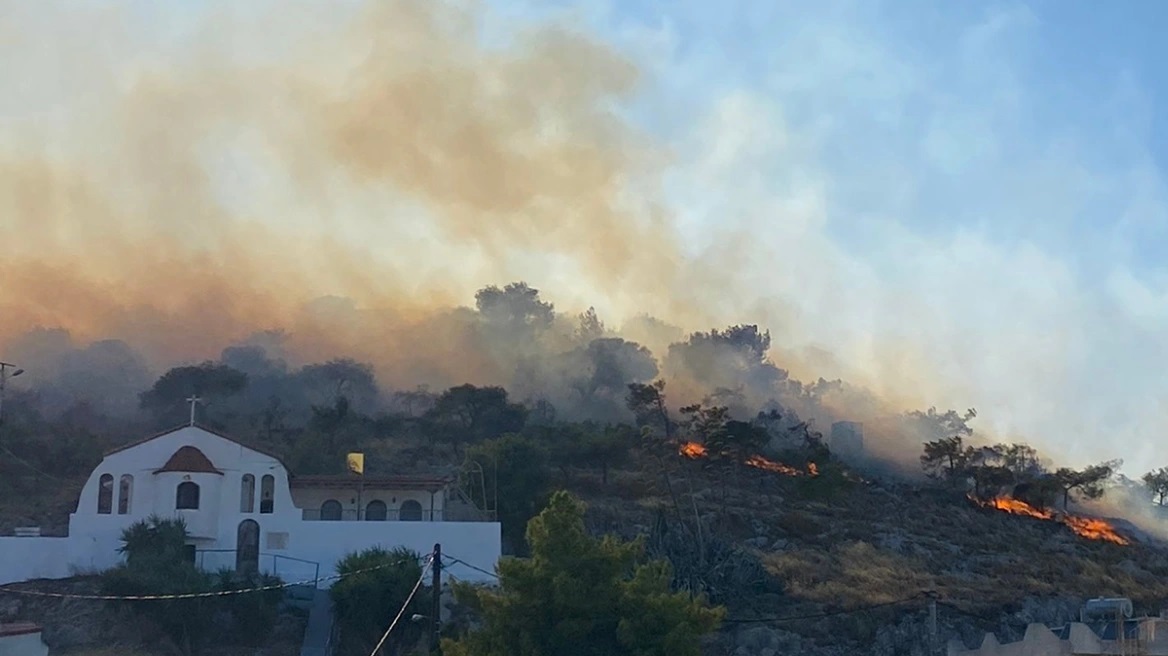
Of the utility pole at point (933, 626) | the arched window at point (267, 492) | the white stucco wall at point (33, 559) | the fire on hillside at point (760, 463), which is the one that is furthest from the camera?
the fire on hillside at point (760, 463)

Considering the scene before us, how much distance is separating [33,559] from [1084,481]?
59041 millimetres

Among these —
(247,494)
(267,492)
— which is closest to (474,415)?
(267,492)

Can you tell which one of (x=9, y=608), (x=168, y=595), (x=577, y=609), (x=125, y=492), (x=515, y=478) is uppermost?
(x=515, y=478)

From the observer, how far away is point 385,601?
3881 centimetres

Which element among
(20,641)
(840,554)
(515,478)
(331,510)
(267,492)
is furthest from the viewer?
A: (515,478)

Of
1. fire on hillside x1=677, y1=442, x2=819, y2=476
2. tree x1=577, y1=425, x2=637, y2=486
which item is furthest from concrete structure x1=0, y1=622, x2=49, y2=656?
fire on hillside x1=677, y1=442, x2=819, y2=476

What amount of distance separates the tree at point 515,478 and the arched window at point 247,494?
10.9 m

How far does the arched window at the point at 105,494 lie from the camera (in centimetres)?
4531

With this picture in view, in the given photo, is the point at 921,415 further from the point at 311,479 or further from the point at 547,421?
the point at 311,479

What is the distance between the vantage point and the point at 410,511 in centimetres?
4819

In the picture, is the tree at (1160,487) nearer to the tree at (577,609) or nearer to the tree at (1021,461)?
the tree at (1021,461)

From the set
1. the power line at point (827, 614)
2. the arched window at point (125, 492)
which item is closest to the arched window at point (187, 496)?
the arched window at point (125, 492)

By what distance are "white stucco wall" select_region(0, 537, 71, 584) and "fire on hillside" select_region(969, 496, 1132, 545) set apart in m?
48.9

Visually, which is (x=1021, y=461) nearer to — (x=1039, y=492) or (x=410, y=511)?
(x=1039, y=492)
